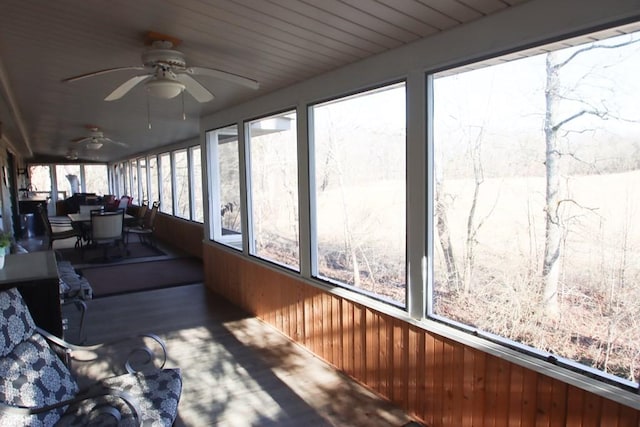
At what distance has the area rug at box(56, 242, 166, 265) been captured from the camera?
754 cm

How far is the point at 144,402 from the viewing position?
200 centimetres

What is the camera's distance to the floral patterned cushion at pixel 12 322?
75.4 inches

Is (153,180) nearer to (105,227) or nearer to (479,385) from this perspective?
(105,227)

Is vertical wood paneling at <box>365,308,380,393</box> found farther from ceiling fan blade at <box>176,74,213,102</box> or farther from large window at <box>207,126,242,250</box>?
large window at <box>207,126,242,250</box>

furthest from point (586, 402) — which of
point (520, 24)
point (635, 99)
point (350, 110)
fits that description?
point (350, 110)

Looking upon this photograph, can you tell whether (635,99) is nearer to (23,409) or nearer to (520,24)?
(520,24)

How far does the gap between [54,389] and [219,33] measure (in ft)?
6.56

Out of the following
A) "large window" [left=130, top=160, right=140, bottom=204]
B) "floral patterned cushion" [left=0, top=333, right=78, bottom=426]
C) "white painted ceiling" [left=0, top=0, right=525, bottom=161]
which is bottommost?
"floral patterned cushion" [left=0, top=333, right=78, bottom=426]

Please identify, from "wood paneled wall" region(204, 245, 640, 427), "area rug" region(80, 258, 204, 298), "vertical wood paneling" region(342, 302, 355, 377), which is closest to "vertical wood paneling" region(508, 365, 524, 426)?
"wood paneled wall" region(204, 245, 640, 427)

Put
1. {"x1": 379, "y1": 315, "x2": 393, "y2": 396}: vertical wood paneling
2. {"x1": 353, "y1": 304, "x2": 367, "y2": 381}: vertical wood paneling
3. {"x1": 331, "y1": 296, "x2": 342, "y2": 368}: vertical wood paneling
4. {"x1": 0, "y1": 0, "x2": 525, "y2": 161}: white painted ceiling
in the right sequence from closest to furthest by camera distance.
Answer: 1. {"x1": 0, "y1": 0, "x2": 525, "y2": 161}: white painted ceiling
2. {"x1": 379, "y1": 315, "x2": 393, "y2": 396}: vertical wood paneling
3. {"x1": 353, "y1": 304, "x2": 367, "y2": 381}: vertical wood paneling
4. {"x1": 331, "y1": 296, "x2": 342, "y2": 368}: vertical wood paneling

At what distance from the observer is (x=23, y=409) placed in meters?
1.73

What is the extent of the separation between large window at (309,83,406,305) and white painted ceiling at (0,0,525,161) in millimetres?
369

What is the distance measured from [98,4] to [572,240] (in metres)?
2.43

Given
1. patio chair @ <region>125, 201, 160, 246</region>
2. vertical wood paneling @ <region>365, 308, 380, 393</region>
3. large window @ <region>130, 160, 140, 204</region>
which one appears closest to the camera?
vertical wood paneling @ <region>365, 308, 380, 393</region>
